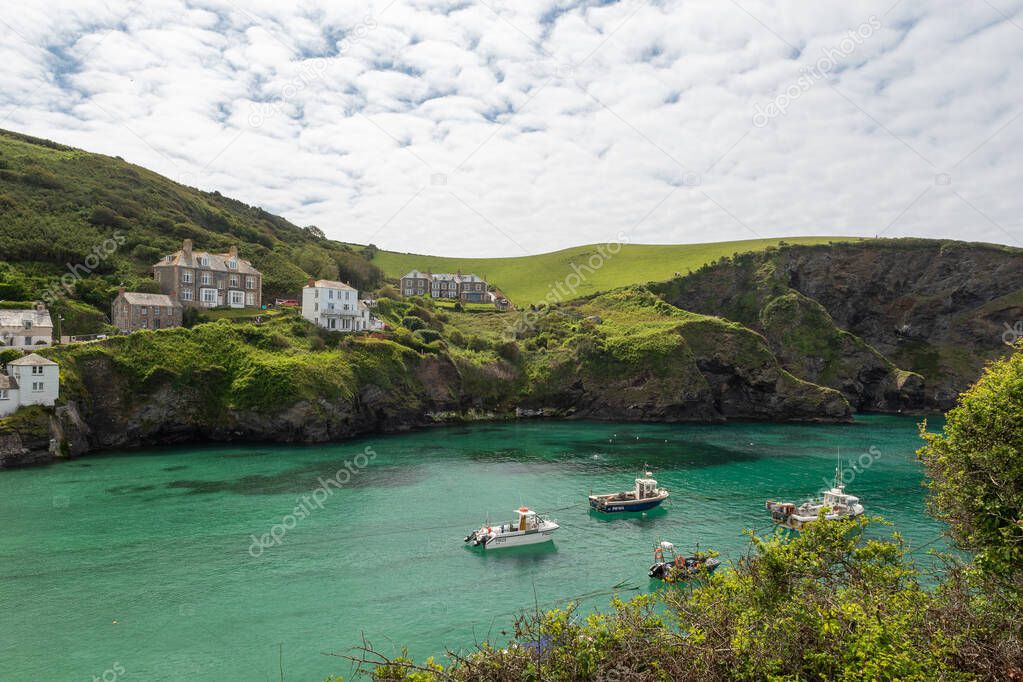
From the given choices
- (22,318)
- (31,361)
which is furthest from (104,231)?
(31,361)

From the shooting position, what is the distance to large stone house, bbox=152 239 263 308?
111000mm

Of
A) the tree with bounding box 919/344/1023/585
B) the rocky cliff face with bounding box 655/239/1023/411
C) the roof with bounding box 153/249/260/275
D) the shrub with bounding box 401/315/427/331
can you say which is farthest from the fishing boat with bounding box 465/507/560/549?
the rocky cliff face with bounding box 655/239/1023/411

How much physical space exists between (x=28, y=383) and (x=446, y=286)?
12257 centimetres

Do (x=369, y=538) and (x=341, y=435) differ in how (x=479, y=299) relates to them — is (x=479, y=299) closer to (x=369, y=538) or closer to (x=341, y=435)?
(x=341, y=435)

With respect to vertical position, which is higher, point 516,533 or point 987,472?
point 987,472

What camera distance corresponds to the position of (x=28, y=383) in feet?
234

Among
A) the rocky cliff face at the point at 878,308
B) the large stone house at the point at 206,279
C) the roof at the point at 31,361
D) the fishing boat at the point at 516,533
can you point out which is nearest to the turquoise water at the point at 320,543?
the fishing boat at the point at 516,533

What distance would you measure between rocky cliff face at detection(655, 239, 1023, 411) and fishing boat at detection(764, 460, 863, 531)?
97.9m

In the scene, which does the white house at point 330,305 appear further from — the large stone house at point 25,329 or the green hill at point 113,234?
the large stone house at point 25,329

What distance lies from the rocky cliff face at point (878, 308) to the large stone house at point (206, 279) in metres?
107

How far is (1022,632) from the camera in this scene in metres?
17.2

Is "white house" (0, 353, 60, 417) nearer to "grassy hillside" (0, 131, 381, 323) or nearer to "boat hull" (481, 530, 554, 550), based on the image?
"grassy hillside" (0, 131, 381, 323)

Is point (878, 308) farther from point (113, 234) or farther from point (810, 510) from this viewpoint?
point (113, 234)

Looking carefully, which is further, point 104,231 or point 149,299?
point 104,231
